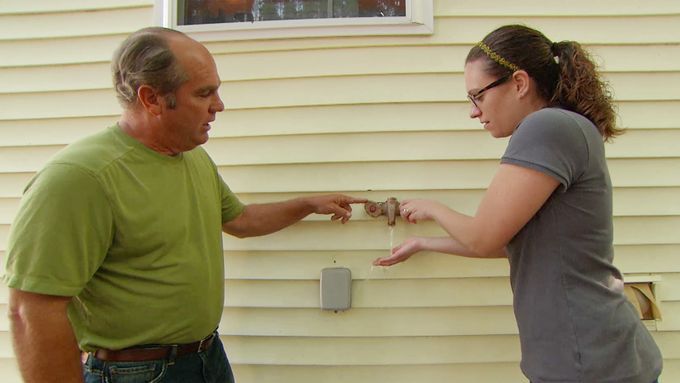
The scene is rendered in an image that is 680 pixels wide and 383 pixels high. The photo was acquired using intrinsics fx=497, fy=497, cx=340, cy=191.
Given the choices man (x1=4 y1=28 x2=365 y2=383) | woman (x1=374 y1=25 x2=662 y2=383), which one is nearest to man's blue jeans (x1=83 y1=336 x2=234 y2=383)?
man (x1=4 y1=28 x2=365 y2=383)

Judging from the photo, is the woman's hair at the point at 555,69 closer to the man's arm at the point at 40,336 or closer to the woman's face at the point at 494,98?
the woman's face at the point at 494,98

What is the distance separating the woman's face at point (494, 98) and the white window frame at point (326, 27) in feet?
2.24

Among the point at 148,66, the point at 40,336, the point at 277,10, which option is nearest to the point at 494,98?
the point at 148,66

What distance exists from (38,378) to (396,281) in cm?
144

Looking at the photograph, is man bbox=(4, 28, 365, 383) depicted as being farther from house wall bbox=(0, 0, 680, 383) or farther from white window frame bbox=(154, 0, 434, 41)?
white window frame bbox=(154, 0, 434, 41)

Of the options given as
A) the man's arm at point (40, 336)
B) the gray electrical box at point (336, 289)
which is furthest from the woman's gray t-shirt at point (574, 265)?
the man's arm at point (40, 336)

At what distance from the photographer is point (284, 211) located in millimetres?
2160

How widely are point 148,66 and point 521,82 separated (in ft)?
3.78

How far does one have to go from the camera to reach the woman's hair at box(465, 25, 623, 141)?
1512mm

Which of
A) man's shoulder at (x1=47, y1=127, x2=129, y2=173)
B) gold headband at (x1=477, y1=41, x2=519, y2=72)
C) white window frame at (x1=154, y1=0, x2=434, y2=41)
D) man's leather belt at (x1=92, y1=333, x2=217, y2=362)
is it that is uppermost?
white window frame at (x1=154, y1=0, x2=434, y2=41)

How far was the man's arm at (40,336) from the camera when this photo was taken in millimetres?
1323

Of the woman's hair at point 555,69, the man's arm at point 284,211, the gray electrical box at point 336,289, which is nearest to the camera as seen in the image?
the woman's hair at point 555,69

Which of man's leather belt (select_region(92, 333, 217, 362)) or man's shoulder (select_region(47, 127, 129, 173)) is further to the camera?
man's leather belt (select_region(92, 333, 217, 362))

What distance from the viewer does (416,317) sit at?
2299 mm
